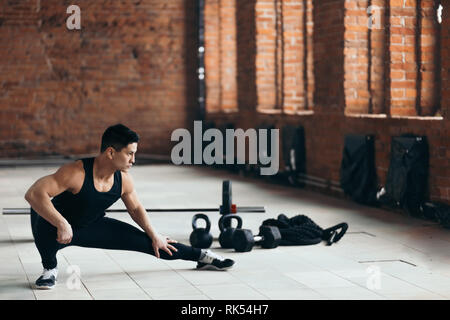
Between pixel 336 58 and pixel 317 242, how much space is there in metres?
3.35

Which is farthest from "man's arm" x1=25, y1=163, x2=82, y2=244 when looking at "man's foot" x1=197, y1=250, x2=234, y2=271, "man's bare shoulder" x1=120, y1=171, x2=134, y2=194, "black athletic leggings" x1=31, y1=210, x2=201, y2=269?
"man's foot" x1=197, y1=250, x2=234, y2=271

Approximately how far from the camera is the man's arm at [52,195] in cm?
455

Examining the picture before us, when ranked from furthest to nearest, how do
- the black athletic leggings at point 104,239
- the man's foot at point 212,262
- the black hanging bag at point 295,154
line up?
the black hanging bag at point 295,154 < the man's foot at point 212,262 < the black athletic leggings at point 104,239

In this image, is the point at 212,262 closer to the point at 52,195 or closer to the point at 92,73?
the point at 52,195

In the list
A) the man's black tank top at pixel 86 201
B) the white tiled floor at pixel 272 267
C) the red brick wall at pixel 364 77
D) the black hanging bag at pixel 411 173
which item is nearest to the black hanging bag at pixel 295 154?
the red brick wall at pixel 364 77

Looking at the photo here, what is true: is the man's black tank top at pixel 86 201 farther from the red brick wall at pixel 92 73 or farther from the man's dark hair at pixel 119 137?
the red brick wall at pixel 92 73

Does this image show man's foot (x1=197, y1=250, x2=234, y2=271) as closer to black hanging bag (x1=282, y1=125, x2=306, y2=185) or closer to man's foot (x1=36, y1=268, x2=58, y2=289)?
man's foot (x1=36, y1=268, x2=58, y2=289)

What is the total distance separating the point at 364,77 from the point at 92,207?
489 centimetres

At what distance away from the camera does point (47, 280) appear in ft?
15.5

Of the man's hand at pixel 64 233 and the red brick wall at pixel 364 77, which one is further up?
the red brick wall at pixel 364 77

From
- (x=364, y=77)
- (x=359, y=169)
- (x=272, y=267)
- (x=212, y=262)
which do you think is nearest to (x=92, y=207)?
(x=212, y=262)

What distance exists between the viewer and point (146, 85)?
1407 centimetres

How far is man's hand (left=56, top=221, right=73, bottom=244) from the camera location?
455 cm

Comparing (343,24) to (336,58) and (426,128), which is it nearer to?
(336,58)
